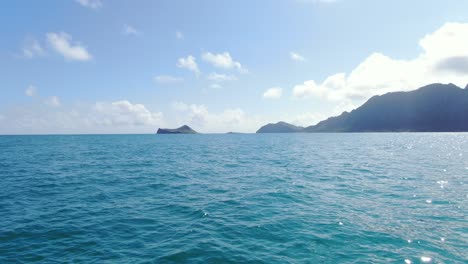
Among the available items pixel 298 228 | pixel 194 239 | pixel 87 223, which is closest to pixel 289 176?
pixel 298 228

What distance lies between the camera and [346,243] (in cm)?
1434

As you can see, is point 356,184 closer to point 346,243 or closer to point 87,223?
point 346,243

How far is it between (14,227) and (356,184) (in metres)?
33.3

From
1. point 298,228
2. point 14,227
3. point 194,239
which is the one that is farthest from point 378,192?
point 14,227

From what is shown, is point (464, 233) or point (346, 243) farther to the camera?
point (464, 233)

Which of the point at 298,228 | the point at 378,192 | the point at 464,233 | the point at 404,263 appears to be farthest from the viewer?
the point at 378,192

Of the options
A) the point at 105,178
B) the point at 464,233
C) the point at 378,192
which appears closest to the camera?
the point at 464,233

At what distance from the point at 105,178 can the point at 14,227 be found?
60.6 ft

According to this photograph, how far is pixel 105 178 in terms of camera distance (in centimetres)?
3494

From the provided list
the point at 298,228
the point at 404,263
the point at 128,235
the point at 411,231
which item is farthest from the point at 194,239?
the point at 411,231

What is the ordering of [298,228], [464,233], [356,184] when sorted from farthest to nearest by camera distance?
[356,184] → [298,228] → [464,233]

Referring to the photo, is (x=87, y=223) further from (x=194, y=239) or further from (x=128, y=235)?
(x=194, y=239)

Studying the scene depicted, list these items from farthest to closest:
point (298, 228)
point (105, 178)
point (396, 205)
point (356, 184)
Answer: point (105, 178) < point (356, 184) < point (396, 205) < point (298, 228)

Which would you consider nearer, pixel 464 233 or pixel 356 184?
pixel 464 233
